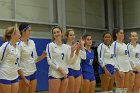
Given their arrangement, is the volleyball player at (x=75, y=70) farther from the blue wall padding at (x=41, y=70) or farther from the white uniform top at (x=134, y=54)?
the blue wall padding at (x=41, y=70)

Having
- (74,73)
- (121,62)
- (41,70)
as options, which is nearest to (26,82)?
(74,73)

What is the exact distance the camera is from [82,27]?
430 inches

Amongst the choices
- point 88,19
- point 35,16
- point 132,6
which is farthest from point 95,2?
point 35,16

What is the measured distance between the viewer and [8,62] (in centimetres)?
409

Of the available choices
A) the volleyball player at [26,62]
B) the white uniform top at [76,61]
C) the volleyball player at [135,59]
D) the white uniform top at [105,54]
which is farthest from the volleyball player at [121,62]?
the volleyball player at [26,62]

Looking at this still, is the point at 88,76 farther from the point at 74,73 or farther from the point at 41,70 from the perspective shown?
the point at 41,70

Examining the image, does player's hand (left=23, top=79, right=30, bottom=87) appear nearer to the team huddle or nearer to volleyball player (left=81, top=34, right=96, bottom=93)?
the team huddle

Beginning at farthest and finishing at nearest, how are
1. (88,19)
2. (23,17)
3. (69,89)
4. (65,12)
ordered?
(88,19), (65,12), (23,17), (69,89)

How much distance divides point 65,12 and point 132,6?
3.53 m

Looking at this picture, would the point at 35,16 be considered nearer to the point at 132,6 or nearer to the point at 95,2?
the point at 95,2

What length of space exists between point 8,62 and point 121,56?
314 cm

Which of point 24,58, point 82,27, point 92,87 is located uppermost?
point 82,27

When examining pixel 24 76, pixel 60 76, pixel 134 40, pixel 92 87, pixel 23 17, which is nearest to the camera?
pixel 24 76

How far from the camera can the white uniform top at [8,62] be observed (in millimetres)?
4047
